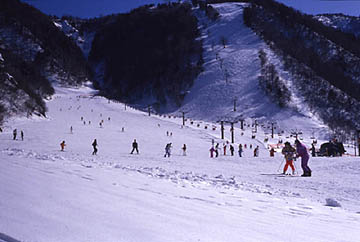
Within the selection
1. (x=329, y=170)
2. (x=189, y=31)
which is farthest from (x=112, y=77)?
(x=329, y=170)

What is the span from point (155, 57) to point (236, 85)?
63.3m

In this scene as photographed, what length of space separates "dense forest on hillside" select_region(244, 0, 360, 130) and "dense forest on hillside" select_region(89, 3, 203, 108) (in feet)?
118

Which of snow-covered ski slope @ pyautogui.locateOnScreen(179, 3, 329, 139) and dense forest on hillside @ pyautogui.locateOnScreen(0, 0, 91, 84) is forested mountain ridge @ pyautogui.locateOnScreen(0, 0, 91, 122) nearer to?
dense forest on hillside @ pyautogui.locateOnScreen(0, 0, 91, 84)

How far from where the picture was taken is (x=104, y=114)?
224 ft

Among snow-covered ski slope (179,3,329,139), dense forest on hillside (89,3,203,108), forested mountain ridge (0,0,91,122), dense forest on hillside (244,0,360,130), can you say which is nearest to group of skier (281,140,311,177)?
snow-covered ski slope (179,3,329,139)

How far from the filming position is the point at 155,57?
157750 mm

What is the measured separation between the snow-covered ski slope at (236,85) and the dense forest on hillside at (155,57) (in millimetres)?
7376

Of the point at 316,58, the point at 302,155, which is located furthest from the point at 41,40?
the point at 302,155

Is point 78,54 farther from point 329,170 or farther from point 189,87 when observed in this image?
point 329,170

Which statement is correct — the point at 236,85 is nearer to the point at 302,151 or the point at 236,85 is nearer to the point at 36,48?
the point at 302,151

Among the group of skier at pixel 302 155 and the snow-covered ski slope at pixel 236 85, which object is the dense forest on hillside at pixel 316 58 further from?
the group of skier at pixel 302 155

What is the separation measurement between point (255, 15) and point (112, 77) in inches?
3698

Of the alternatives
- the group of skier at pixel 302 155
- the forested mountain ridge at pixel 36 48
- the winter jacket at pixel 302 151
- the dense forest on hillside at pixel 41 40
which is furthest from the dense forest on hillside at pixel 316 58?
the dense forest on hillside at pixel 41 40

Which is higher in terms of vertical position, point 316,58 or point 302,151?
point 316,58
